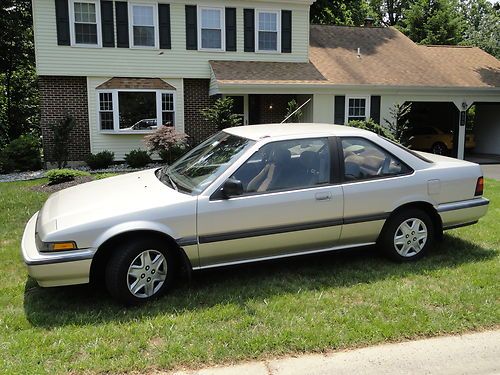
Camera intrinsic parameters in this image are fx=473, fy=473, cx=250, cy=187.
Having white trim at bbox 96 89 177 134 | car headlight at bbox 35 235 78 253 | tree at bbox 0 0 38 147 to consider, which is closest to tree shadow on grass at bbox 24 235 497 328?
car headlight at bbox 35 235 78 253

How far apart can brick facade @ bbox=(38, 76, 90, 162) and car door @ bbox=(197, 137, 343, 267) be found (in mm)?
13187

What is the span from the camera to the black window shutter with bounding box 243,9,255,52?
17516 millimetres

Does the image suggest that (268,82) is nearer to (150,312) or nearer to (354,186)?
(354,186)

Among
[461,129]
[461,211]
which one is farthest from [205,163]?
[461,129]

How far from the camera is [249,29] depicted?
17641 mm

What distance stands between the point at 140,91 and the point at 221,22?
153 inches

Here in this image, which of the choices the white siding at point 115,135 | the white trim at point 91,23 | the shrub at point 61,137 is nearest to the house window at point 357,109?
the white siding at point 115,135

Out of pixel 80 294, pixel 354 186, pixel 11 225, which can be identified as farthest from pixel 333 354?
Result: pixel 11 225

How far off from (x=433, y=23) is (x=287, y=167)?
31.0 m

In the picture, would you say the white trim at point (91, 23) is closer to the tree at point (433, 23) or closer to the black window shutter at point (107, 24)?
the black window shutter at point (107, 24)

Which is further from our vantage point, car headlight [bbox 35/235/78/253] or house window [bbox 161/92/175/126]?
house window [bbox 161/92/175/126]

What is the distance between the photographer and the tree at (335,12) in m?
27.1

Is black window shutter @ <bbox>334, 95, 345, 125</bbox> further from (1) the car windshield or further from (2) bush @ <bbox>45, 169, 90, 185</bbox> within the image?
(1) the car windshield

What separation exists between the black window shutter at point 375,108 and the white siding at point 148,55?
3.37 m
